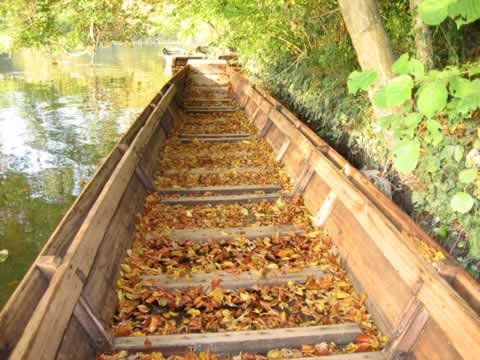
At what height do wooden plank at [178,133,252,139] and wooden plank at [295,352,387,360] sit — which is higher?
wooden plank at [295,352,387,360]

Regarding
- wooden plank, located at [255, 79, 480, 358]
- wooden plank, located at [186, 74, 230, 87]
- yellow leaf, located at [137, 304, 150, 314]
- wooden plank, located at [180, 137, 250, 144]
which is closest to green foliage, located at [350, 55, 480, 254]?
wooden plank, located at [255, 79, 480, 358]

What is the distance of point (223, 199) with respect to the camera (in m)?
4.21

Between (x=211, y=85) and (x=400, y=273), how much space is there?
12.0m

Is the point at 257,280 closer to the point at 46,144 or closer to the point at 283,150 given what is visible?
the point at 283,150

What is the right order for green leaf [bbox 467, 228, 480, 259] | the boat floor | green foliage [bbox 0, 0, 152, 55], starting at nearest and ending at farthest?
the boat floor < green leaf [bbox 467, 228, 480, 259] < green foliage [bbox 0, 0, 152, 55]

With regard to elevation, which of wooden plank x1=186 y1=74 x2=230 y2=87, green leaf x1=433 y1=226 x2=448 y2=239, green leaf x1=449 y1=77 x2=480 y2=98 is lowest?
wooden plank x1=186 y1=74 x2=230 y2=87

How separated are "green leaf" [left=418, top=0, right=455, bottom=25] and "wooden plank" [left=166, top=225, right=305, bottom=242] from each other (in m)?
2.15

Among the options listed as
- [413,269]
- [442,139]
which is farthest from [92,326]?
[442,139]

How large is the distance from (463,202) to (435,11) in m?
1.25

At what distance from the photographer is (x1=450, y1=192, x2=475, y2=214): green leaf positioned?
2430 mm

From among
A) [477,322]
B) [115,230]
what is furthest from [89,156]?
[477,322]

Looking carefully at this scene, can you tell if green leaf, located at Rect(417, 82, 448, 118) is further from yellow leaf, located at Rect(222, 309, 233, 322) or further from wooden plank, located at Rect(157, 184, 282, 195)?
wooden plank, located at Rect(157, 184, 282, 195)

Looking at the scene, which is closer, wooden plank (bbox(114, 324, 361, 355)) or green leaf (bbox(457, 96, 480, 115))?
green leaf (bbox(457, 96, 480, 115))

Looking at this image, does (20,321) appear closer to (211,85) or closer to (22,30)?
(22,30)
